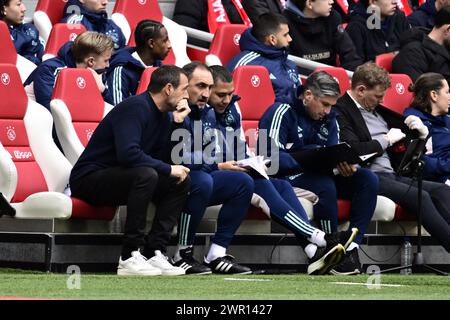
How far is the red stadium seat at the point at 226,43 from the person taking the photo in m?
12.7

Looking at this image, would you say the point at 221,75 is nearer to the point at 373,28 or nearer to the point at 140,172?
the point at 140,172

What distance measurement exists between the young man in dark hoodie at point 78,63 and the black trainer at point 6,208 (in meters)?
1.30

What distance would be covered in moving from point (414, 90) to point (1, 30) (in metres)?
3.49

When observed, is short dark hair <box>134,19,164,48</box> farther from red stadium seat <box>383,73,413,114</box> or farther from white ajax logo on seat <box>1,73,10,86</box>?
red stadium seat <box>383,73,413,114</box>

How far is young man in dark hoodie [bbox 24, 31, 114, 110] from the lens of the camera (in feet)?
36.0

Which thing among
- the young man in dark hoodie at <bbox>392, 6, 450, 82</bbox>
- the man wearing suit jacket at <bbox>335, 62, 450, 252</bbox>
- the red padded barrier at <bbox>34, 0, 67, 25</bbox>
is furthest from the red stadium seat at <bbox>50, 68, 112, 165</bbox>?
the young man in dark hoodie at <bbox>392, 6, 450, 82</bbox>

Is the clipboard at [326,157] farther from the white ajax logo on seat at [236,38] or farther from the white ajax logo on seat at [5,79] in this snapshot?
the white ajax logo on seat at [236,38]

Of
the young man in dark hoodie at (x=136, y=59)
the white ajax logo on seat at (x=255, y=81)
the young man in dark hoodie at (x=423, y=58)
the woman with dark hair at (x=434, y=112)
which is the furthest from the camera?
the young man in dark hoodie at (x=423, y=58)

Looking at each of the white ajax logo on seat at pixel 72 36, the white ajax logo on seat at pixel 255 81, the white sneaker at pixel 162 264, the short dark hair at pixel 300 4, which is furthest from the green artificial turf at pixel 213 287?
the short dark hair at pixel 300 4

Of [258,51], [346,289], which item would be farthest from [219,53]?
[346,289]

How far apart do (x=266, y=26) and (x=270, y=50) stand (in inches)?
8.6

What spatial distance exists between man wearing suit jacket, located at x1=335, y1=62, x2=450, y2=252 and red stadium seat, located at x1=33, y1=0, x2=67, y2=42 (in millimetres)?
3043
